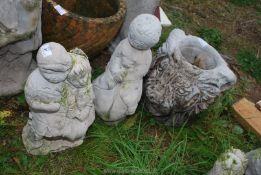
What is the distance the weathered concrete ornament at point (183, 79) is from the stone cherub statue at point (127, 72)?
19 centimetres

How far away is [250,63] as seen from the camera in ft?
17.6

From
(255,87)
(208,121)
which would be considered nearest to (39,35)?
→ (208,121)

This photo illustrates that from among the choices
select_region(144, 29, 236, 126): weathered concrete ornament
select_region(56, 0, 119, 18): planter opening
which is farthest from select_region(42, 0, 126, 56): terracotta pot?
select_region(144, 29, 236, 126): weathered concrete ornament

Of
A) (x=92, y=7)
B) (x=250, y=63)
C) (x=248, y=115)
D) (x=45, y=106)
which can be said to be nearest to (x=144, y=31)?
(x=45, y=106)

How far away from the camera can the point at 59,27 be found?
12.7ft

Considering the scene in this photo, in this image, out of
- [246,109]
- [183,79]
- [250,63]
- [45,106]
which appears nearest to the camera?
[45,106]

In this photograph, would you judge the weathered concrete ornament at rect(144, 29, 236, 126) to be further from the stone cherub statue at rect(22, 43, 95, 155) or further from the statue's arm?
the statue's arm

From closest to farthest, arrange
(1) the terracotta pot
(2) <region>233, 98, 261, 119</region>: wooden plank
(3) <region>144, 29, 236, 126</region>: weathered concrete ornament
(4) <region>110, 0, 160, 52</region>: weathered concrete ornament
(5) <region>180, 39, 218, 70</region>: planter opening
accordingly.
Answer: (3) <region>144, 29, 236, 126</region>: weathered concrete ornament
(1) the terracotta pot
(5) <region>180, 39, 218, 70</region>: planter opening
(4) <region>110, 0, 160, 52</region>: weathered concrete ornament
(2) <region>233, 98, 261, 119</region>: wooden plank

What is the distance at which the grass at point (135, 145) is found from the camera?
11.6 ft

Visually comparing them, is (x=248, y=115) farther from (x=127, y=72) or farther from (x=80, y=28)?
(x=80, y=28)

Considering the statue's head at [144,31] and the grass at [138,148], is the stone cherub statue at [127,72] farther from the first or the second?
Result: the grass at [138,148]

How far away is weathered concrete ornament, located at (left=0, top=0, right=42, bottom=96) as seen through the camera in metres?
3.19

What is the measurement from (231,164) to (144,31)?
123 centimetres

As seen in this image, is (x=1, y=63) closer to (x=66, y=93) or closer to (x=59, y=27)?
(x=59, y=27)
